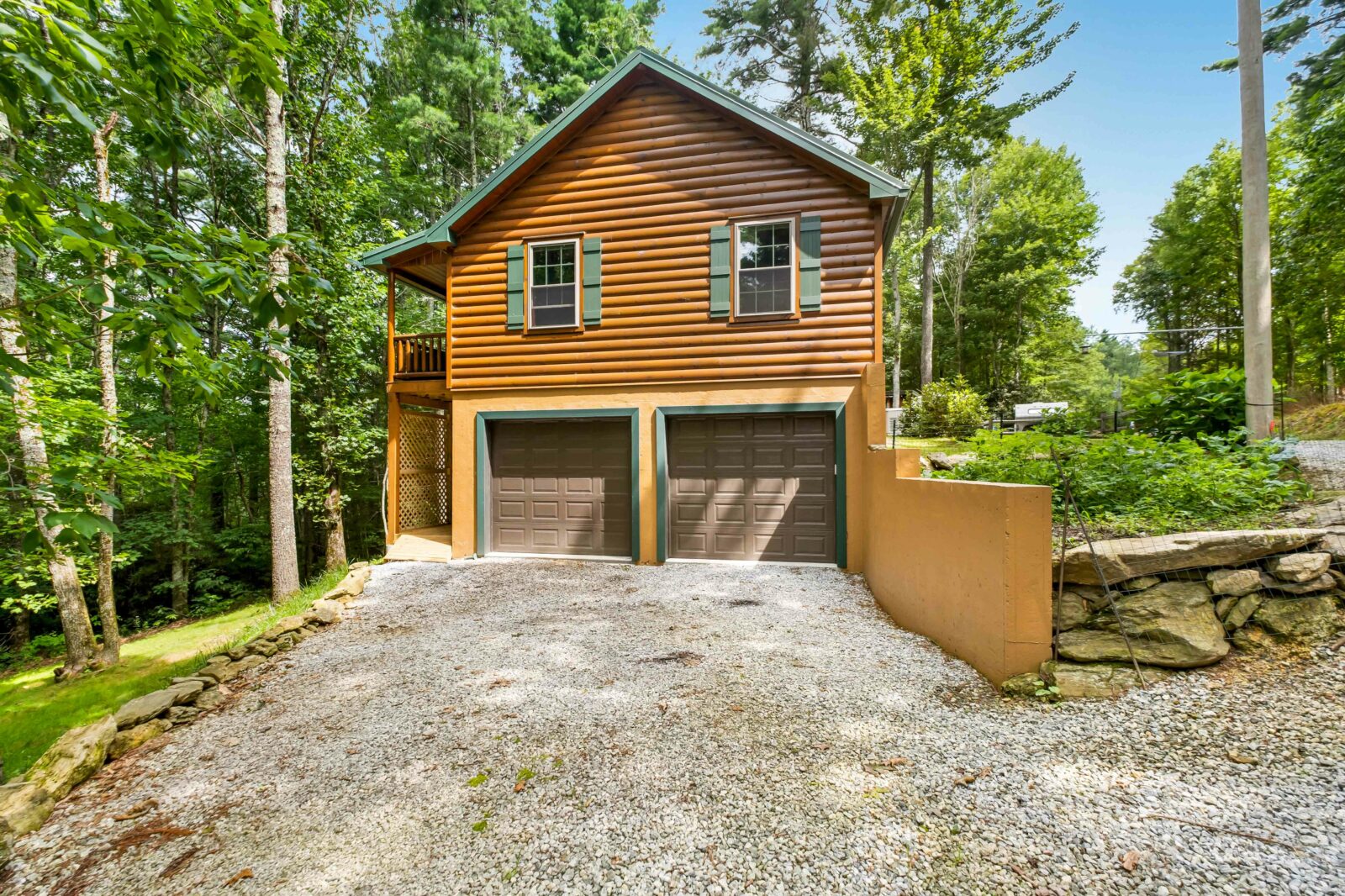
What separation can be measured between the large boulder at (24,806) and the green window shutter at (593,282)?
6.49 meters

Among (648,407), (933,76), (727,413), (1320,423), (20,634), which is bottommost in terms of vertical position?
(20,634)

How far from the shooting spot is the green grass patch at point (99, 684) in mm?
5293

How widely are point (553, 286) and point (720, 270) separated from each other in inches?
101

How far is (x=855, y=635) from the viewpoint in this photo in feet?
14.6

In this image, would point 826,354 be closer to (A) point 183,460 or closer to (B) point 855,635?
(B) point 855,635

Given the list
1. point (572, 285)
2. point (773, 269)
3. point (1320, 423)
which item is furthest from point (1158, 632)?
point (1320, 423)

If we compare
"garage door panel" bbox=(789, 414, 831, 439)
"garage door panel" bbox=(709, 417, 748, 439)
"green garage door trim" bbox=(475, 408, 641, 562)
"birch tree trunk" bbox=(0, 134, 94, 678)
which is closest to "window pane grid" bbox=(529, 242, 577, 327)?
"green garage door trim" bbox=(475, 408, 641, 562)

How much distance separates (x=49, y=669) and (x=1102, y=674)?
13.9 meters

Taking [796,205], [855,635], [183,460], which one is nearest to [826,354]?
[796,205]

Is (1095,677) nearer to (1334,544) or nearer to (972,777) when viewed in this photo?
(972,777)

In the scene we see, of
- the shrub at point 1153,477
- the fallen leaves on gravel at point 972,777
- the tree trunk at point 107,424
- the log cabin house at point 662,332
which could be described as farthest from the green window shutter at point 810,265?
the tree trunk at point 107,424

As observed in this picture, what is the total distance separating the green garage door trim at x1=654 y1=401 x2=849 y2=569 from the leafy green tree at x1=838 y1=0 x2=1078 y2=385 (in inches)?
403

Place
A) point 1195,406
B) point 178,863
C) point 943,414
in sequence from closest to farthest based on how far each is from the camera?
point 178,863, point 1195,406, point 943,414

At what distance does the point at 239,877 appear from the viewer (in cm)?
209
